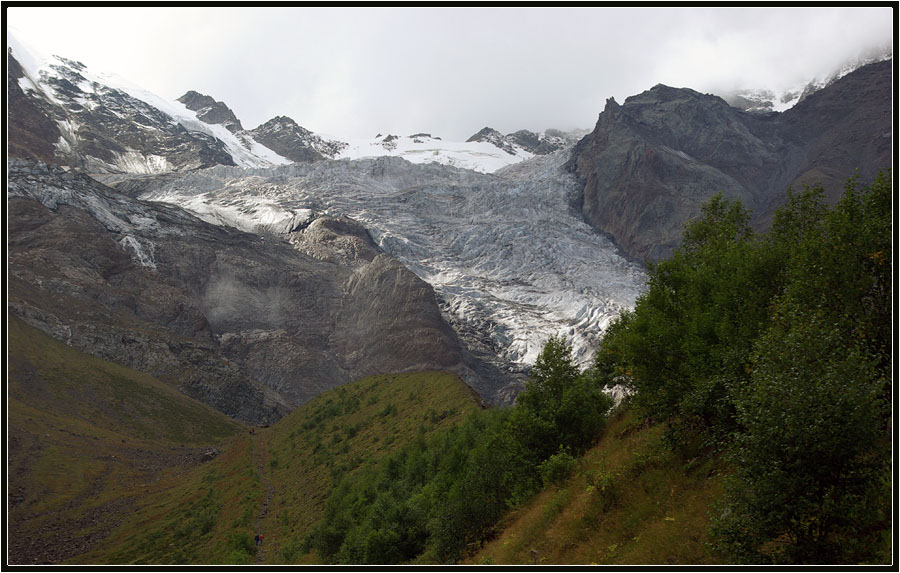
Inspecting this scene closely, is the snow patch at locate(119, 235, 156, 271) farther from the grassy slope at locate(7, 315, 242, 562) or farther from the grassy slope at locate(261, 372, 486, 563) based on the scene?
the grassy slope at locate(261, 372, 486, 563)

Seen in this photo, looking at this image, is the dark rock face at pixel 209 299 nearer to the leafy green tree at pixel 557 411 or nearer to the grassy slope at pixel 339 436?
the grassy slope at pixel 339 436

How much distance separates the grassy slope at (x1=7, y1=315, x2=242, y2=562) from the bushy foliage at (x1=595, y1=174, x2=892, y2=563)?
1378 inches

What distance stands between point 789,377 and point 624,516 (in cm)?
585

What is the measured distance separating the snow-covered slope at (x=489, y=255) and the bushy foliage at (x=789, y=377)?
100458 mm

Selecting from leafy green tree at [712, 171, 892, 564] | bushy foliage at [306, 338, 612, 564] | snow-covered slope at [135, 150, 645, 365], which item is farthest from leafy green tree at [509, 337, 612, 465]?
snow-covered slope at [135, 150, 645, 365]

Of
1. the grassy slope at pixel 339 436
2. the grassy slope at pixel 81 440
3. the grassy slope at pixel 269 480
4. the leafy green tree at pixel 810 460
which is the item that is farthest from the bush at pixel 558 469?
the grassy slope at pixel 81 440

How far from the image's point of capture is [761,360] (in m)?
12.0

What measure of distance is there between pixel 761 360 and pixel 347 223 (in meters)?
162

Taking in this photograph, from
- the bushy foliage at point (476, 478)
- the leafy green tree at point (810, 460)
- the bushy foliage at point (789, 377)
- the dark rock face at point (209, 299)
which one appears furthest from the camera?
the dark rock face at point (209, 299)

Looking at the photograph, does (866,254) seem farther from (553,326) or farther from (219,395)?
(553,326)

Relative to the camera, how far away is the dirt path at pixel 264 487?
2991 cm

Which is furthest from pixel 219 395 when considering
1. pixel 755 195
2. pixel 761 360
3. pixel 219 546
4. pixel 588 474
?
pixel 755 195

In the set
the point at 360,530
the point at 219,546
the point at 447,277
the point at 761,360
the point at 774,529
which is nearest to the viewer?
the point at 774,529

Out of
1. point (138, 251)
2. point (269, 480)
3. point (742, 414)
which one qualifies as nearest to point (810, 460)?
point (742, 414)
